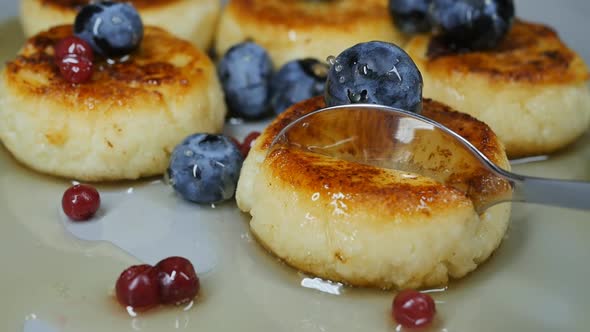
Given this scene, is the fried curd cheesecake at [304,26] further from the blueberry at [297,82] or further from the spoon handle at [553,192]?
the spoon handle at [553,192]

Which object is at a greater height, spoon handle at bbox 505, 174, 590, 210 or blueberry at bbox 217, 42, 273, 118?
spoon handle at bbox 505, 174, 590, 210

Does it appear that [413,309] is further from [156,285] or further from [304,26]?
[304,26]

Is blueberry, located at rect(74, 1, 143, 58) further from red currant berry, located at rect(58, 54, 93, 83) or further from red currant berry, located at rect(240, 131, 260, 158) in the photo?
red currant berry, located at rect(240, 131, 260, 158)

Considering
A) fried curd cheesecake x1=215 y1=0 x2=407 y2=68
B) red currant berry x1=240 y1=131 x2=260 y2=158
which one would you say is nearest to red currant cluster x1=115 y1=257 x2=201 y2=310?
red currant berry x1=240 y1=131 x2=260 y2=158

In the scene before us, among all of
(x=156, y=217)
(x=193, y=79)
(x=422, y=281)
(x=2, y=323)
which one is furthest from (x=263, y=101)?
(x=2, y=323)

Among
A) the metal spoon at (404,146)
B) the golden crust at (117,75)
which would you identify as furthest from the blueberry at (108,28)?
the metal spoon at (404,146)

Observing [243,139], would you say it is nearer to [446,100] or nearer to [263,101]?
[263,101]

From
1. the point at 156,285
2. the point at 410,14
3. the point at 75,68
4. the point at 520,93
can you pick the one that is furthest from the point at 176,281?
the point at 410,14
